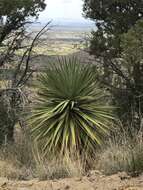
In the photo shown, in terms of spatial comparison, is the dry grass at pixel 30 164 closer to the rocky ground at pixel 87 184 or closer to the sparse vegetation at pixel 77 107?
the sparse vegetation at pixel 77 107

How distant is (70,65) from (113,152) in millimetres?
3297

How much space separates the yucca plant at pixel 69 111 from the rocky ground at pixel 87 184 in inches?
103

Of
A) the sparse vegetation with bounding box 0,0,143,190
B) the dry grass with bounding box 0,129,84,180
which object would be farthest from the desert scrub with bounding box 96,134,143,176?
the dry grass with bounding box 0,129,84,180

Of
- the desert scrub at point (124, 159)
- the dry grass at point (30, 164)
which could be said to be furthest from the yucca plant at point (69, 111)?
the desert scrub at point (124, 159)

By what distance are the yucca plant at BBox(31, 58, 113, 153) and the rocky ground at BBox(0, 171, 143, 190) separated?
2.61 meters

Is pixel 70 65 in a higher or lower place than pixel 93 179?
higher

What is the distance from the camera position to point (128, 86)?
17.9 metres

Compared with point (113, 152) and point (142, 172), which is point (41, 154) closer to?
point (113, 152)

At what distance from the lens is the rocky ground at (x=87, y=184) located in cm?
765

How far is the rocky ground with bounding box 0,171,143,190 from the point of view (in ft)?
25.1

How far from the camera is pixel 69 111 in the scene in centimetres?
1146

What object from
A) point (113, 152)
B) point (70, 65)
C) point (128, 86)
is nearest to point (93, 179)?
point (113, 152)

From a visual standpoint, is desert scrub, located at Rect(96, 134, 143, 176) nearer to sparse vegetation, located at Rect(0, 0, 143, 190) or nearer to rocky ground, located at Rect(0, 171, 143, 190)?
sparse vegetation, located at Rect(0, 0, 143, 190)

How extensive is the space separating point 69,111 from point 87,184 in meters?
3.70
